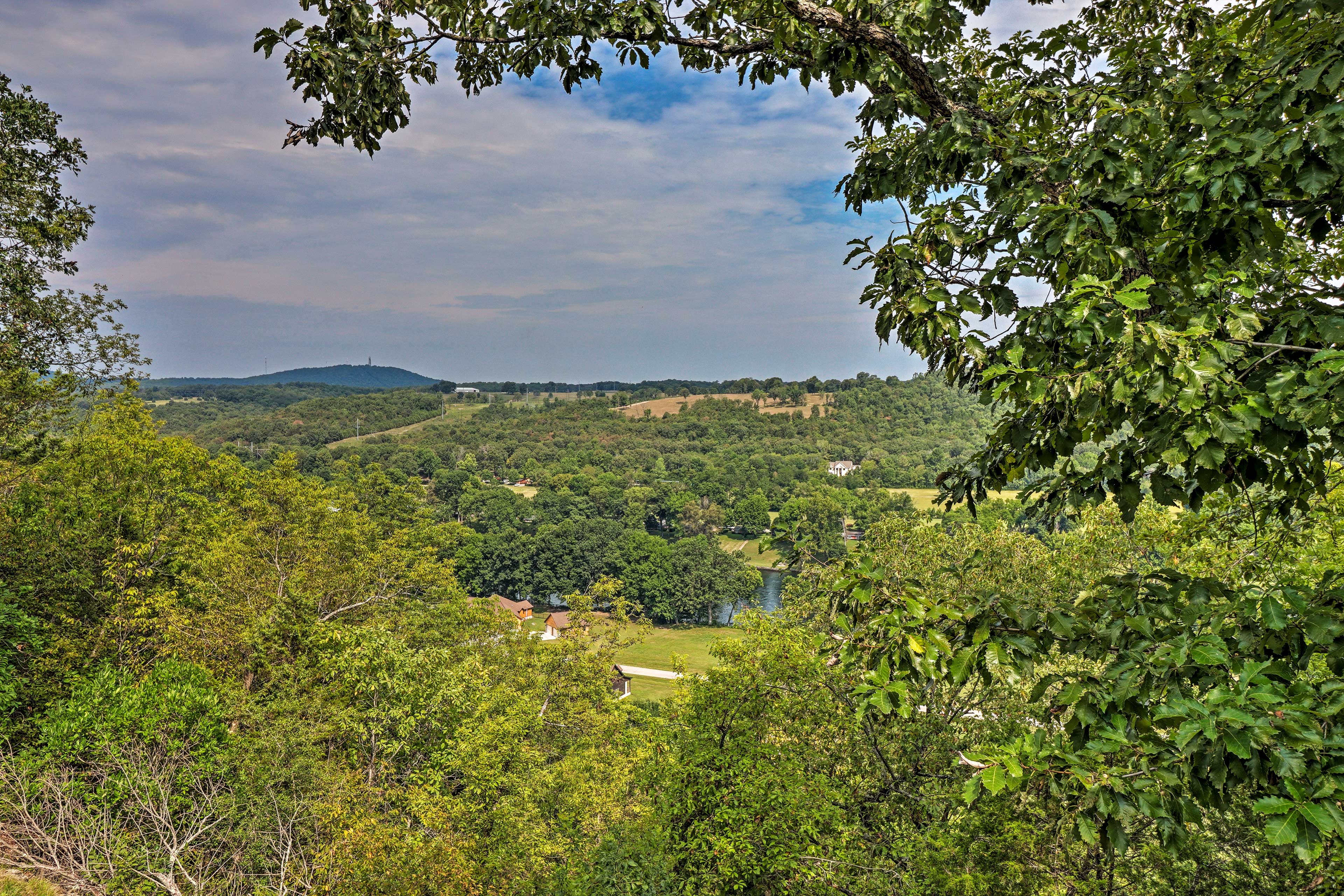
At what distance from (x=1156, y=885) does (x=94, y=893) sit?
13202 millimetres

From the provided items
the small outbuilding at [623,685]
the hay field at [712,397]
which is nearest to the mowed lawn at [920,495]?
the small outbuilding at [623,685]

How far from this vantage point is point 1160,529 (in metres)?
8.79

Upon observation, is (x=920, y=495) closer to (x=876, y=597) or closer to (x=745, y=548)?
(x=745, y=548)

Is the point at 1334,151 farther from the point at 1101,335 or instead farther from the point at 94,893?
the point at 94,893

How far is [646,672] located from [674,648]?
7.81m

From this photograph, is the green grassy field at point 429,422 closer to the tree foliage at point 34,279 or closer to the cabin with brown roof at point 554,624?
the cabin with brown roof at point 554,624

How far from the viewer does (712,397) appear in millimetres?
154250

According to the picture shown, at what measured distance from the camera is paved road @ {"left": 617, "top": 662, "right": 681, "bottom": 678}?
37281 millimetres

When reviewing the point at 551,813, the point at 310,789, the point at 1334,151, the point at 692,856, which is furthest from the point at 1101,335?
the point at 551,813

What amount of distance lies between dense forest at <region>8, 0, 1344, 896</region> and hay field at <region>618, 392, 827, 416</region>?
368 feet

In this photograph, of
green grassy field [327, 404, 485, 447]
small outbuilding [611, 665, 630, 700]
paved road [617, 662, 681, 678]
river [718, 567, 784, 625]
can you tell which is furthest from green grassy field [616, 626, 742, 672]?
green grassy field [327, 404, 485, 447]

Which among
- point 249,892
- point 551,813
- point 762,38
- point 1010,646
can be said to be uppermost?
point 762,38

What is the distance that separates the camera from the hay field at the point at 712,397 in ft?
444

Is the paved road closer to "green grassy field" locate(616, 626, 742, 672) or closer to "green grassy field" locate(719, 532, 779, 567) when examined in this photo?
"green grassy field" locate(616, 626, 742, 672)
